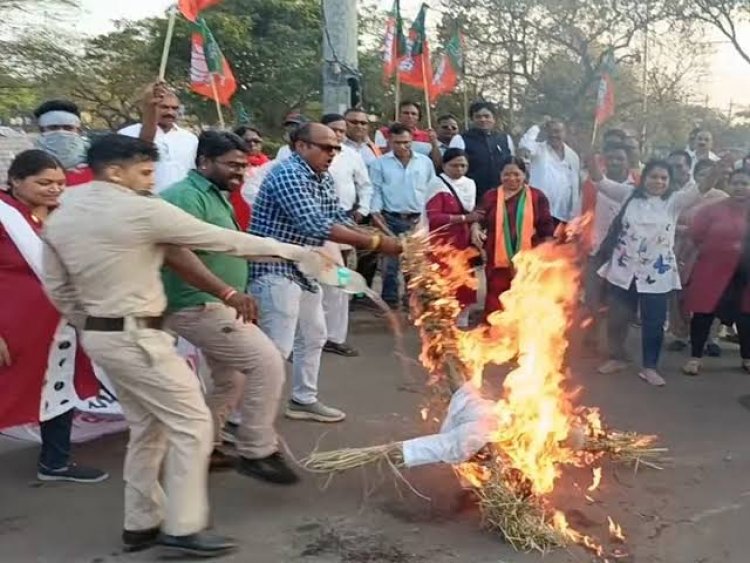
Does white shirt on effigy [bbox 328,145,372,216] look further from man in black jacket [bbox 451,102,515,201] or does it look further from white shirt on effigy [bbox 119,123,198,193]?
white shirt on effigy [bbox 119,123,198,193]

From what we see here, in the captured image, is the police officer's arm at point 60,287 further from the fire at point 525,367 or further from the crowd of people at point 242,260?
the fire at point 525,367

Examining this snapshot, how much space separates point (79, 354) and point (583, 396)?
3.42 m

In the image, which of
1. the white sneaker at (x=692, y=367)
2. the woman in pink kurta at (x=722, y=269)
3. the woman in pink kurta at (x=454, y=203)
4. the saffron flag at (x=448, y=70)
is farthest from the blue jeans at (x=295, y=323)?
the saffron flag at (x=448, y=70)

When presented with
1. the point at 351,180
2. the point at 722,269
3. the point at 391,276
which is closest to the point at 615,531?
the point at 722,269

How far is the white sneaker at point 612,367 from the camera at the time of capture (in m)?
6.64

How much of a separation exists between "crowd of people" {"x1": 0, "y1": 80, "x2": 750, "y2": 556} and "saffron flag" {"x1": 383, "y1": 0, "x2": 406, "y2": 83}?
2661mm

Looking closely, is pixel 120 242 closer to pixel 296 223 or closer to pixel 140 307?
pixel 140 307

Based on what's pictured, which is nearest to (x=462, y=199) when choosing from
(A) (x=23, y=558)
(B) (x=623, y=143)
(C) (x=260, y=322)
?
(B) (x=623, y=143)

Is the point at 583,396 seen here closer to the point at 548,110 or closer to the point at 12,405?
the point at 12,405

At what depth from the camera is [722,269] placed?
6656 millimetres

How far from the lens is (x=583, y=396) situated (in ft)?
19.8

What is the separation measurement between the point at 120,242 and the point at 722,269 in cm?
499

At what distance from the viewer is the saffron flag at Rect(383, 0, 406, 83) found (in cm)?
1030

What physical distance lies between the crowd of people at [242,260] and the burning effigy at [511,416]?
0.42 meters
